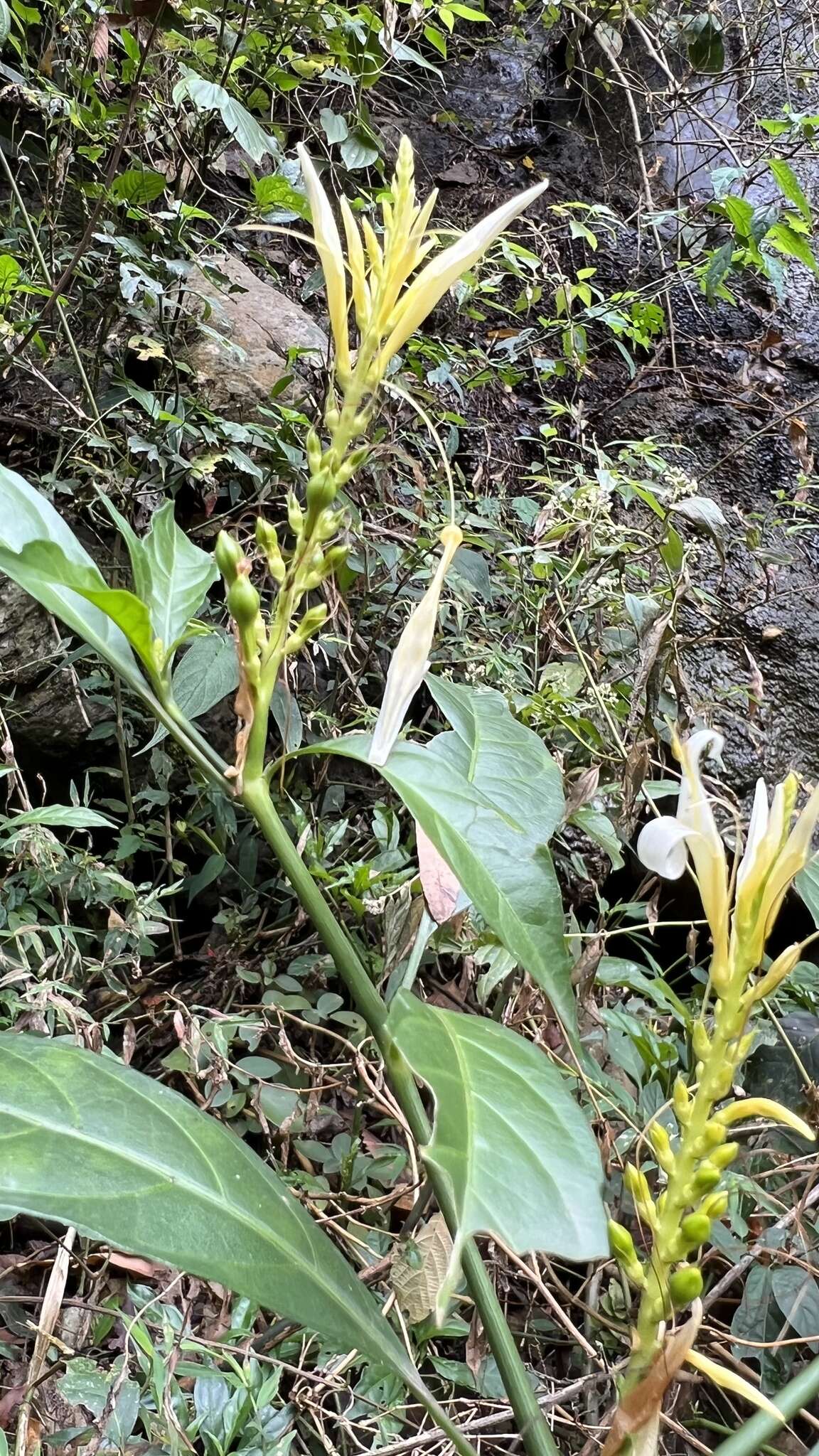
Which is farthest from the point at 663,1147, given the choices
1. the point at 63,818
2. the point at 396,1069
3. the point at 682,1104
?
the point at 63,818

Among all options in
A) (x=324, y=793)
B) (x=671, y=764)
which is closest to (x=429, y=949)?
(x=324, y=793)

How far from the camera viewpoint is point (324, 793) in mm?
1445

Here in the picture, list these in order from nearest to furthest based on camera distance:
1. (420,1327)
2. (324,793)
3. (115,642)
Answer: (115,642) < (420,1327) < (324,793)

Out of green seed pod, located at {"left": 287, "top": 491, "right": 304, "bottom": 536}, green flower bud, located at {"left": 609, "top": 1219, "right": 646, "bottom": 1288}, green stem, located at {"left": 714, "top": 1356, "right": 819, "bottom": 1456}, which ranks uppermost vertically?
green seed pod, located at {"left": 287, "top": 491, "right": 304, "bottom": 536}

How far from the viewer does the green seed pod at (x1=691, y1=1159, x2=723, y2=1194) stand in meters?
0.34

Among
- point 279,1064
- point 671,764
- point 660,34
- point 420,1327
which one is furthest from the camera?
point 660,34

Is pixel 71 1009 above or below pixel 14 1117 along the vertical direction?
below

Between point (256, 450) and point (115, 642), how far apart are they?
1.14m

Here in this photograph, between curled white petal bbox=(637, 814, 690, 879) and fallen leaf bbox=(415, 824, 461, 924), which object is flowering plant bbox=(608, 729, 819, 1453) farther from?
fallen leaf bbox=(415, 824, 461, 924)

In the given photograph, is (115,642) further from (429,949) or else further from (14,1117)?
(429,949)

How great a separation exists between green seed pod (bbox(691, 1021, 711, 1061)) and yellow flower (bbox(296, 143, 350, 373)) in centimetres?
36

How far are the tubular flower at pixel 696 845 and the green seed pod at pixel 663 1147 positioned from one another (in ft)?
0.26

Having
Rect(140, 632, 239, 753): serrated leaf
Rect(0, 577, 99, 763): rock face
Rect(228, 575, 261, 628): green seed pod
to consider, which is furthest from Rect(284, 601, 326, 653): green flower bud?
Rect(0, 577, 99, 763): rock face

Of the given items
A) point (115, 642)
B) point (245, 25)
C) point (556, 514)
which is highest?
point (245, 25)
